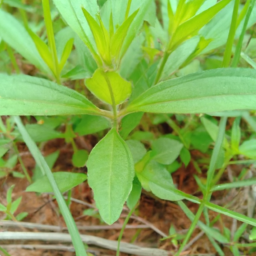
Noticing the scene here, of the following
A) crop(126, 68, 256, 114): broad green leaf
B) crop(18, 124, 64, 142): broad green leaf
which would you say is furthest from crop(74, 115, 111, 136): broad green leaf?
crop(126, 68, 256, 114): broad green leaf

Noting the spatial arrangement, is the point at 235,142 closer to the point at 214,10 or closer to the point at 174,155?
the point at 174,155

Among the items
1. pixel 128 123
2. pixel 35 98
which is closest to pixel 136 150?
pixel 128 123

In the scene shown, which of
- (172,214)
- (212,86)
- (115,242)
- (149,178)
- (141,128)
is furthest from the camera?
(141,128)

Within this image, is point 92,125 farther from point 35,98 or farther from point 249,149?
point 249,149

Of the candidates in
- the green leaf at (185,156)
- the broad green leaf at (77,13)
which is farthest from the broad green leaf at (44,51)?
the green leaf at (185,156)

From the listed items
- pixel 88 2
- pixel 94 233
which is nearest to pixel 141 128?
pixel 94 233

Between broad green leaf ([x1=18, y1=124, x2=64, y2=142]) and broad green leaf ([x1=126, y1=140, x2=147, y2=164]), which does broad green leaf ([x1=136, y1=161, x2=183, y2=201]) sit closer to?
broad green leaf ([x1=126, y1=140, x2=147, y2=164])
